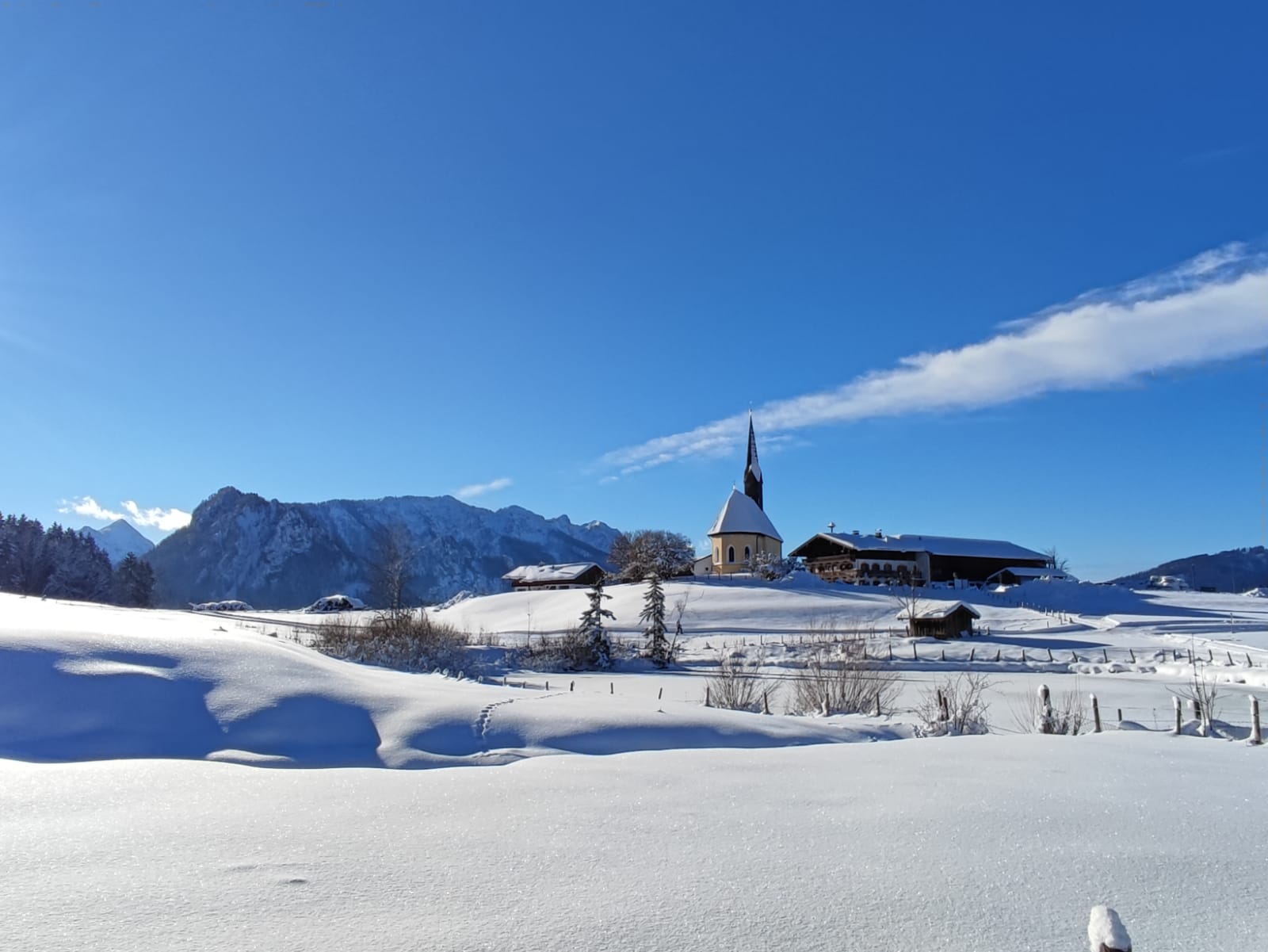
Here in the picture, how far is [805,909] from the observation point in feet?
10.1

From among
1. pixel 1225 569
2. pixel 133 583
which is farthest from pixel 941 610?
pixel 1225 569

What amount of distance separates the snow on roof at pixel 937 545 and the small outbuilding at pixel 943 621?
27.7 metres

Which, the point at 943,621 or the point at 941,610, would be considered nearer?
the point at 943,621

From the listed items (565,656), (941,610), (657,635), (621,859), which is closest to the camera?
(621,859)

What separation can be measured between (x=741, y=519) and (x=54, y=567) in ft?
168

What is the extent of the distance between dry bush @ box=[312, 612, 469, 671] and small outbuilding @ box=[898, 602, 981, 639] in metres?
22.1

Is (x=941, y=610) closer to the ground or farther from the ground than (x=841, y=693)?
farther from the ground

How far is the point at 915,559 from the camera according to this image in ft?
225

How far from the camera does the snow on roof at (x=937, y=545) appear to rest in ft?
223

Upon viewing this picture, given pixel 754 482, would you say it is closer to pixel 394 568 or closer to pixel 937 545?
pixel 937 545

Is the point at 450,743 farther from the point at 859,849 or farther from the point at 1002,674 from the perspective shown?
the point at 1002,674

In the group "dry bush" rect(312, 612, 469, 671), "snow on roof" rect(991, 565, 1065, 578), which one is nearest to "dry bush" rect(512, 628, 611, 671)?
"dry bush" rect(312, 612, 469, 671)

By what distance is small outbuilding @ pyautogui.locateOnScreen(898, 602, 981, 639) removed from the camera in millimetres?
38250

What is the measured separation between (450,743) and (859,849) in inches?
226
